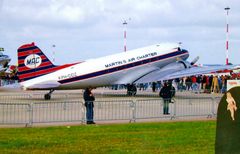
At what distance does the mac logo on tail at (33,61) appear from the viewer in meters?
38.9

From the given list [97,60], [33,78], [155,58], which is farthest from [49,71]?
[155,58]

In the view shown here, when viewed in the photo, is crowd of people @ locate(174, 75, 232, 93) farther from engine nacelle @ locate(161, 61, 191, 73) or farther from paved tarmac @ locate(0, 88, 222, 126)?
paved tarmac @ locate(0, 88, 222, 126)

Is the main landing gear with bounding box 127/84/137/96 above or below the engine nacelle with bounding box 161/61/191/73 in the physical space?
below

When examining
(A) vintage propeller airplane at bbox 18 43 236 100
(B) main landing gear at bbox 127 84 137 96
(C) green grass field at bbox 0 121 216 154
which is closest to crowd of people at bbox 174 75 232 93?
(A) vintage propeller airplane at bbox 18 43 236 100

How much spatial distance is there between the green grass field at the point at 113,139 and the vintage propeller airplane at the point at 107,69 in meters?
19.2

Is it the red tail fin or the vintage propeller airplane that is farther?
the red tail fin

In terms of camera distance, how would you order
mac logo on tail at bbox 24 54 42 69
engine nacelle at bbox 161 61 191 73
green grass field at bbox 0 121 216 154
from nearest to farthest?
green grass field at bbox 0 121 216 154, mac logo on tail at bbox 24 54 42 69, engine nacelle at bbox 161 61 191 73

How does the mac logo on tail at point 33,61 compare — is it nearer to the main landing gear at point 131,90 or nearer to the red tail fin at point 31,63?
the red tail fin at point 31,63

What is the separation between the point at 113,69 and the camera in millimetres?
41281

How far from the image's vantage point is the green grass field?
1324 cm

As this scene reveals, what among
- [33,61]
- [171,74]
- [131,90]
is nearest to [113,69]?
[131,90]

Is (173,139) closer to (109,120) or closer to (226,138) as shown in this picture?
(109,120)

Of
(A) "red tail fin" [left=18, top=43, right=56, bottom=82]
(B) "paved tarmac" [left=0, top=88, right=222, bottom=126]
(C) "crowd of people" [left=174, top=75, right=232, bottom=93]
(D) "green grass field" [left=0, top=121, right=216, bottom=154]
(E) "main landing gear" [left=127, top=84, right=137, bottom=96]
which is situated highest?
(A) "red tail fin" [left=18, top=43, right=56, bottom=82]

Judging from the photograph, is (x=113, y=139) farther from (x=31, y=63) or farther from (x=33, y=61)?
(x=33, y=61)
